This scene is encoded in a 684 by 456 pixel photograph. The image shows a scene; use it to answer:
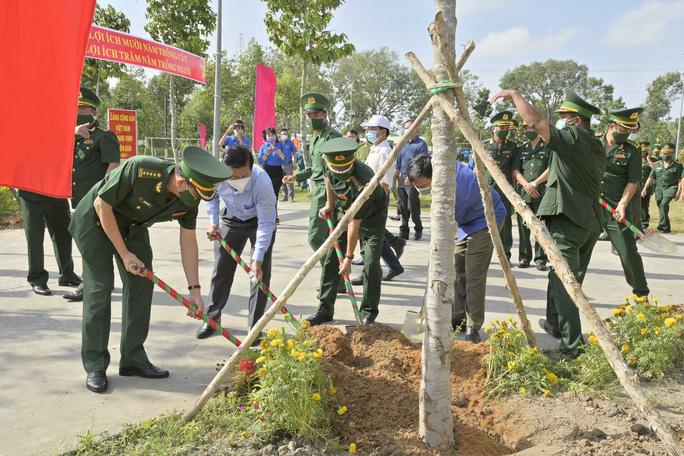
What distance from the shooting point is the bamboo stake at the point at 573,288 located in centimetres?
231

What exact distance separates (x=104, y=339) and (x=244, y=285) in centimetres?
279

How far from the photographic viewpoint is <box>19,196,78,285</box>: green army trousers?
19.3 ft

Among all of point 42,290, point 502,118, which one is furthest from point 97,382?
point 502,118

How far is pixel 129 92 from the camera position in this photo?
45062 mm

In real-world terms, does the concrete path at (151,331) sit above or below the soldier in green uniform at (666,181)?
below

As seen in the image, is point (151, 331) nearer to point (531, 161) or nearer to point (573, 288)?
point (573, 288)

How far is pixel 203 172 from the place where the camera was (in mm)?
3359

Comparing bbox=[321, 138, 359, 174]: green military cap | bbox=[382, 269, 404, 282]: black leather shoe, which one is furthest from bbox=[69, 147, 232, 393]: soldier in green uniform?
bbox=[382, 269, 404, 282]: black leather shoe

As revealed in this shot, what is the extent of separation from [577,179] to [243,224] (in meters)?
2.88

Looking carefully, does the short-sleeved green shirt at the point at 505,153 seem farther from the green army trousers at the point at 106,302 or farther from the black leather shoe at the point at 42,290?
the black leather shoe at the point at 42,290

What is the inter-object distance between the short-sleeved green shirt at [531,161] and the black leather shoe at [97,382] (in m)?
6.09

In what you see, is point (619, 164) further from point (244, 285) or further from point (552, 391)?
point (244, 285)

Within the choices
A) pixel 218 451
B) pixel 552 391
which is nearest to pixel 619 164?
pixel 552 391

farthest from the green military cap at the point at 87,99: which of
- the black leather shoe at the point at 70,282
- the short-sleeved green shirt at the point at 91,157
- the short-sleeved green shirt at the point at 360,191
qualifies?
the short-sleeved green shirt at the point at 360,191
